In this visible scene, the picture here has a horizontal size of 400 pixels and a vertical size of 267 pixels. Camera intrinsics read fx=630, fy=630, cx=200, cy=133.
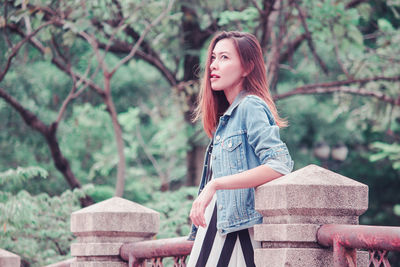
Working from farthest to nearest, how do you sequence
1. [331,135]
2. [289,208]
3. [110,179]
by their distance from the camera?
[331,135] < [110,179] < [289,208]

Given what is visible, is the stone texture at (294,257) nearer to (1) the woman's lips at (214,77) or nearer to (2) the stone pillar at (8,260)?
(1) the woman's lips at (214,77)

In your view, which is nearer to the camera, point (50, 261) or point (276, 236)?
point (276, 236)

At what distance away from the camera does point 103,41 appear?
33.5 ft

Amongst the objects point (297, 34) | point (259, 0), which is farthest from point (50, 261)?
point (297, 34)

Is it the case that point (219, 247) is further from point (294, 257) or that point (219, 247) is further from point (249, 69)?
point (249, 69)

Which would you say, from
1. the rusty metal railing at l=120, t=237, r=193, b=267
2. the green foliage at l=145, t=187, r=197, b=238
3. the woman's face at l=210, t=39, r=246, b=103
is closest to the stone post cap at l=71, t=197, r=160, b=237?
the rusty metal railing at l=120, t=237, r=193, b=267

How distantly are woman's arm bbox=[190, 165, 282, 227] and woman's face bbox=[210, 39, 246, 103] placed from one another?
1.71ft

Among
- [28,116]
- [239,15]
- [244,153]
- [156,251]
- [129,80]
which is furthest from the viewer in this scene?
[129,80]

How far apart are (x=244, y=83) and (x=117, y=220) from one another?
190cm

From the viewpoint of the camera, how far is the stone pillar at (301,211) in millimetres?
2785

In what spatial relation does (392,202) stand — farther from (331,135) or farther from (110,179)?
(110,179)

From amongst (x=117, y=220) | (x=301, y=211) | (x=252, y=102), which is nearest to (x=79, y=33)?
(x=117, y=220)

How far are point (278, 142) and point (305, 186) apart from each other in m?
0.23

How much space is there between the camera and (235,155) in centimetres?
292
